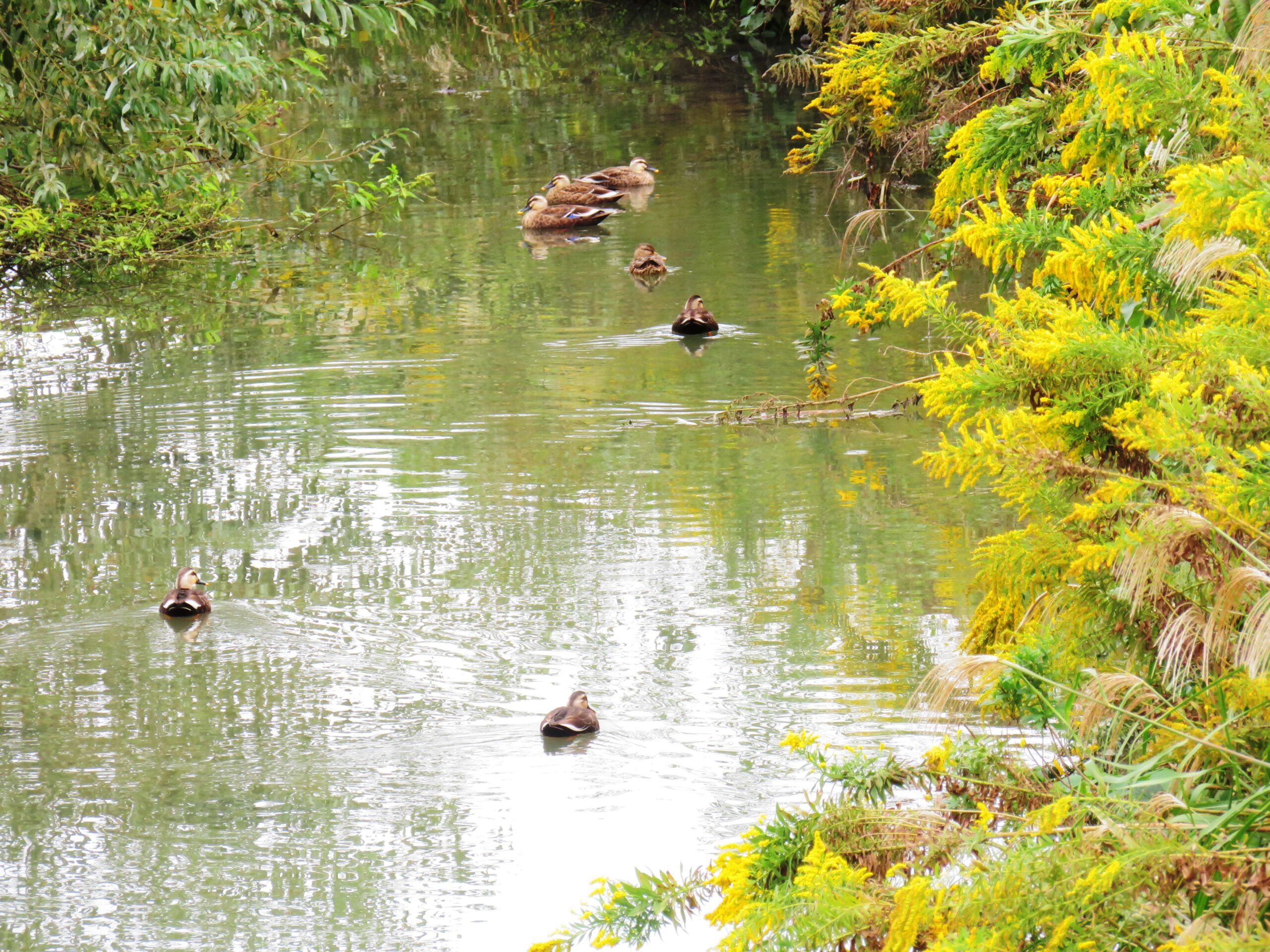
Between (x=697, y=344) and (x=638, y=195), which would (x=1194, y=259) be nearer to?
A: (x=697, y=344)

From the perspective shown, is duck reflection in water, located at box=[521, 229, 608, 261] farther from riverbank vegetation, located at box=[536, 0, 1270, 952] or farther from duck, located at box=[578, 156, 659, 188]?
riverbank vegetation, located at box=[536, 0, 1270, 952]

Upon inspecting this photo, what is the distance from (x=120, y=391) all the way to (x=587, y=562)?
478 centimetres

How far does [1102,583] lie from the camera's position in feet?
15.1

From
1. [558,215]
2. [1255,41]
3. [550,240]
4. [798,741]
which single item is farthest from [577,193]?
[798,741]

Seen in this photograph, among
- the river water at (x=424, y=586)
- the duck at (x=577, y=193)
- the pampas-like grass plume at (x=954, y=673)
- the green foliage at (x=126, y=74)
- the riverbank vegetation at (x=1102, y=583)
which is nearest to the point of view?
the riverbank vegetation at (x=1102, y=583)

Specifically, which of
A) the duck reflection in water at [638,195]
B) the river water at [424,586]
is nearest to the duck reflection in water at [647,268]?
the river water at [424,586]

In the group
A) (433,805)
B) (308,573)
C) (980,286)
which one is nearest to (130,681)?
(308,573)

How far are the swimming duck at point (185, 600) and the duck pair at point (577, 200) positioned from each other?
29.1 ft

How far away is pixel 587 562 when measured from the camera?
8.98 m

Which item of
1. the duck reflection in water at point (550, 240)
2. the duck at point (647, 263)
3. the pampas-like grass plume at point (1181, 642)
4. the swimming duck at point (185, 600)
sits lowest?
the swimming duck at point (185, 600)

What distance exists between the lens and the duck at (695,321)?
12.9 meters

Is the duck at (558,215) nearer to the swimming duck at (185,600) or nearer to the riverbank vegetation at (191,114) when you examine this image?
the riverbank vegetation at (191,114)

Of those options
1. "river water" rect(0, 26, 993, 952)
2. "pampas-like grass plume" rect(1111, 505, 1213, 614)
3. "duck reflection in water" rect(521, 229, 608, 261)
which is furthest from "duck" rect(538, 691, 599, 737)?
"duck reflection in water" rect(521, 229, 608, 261)

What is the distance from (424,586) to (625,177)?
10457 mm
